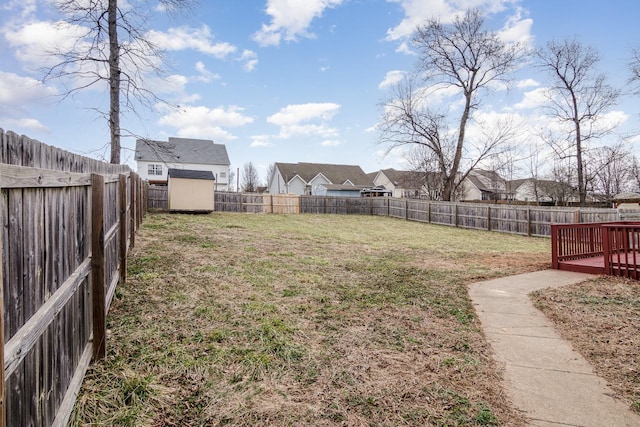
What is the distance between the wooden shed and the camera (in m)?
17.6

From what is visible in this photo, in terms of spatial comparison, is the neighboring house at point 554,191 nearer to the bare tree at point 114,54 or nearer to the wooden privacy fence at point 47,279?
the bare tree at point 114,54

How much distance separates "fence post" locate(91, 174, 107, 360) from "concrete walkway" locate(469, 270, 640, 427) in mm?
3271

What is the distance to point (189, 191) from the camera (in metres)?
17.9

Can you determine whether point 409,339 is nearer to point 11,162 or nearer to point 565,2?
point 11,162

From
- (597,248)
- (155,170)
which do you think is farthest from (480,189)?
(597,248)

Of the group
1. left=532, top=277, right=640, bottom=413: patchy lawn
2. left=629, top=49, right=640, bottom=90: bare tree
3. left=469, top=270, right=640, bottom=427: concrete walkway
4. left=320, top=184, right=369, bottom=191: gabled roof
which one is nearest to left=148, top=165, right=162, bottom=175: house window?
left=320, top=184, right=369, bottom=191: gabled roof

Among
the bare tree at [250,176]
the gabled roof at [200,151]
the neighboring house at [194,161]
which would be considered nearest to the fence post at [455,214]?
the neighboring house at [194,161]

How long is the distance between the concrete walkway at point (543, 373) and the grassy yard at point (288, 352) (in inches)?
6.8

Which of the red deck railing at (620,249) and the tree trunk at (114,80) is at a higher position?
the tree trunk at (114,80)

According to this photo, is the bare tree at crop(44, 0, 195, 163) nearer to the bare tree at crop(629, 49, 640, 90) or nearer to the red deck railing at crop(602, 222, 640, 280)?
the red deck railing at crop(602, 222, 640, 280)

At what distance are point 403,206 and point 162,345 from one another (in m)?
22.0

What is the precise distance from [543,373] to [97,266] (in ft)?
12.5

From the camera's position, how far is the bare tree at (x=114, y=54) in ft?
33.6

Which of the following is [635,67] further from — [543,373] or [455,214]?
[543,373]
